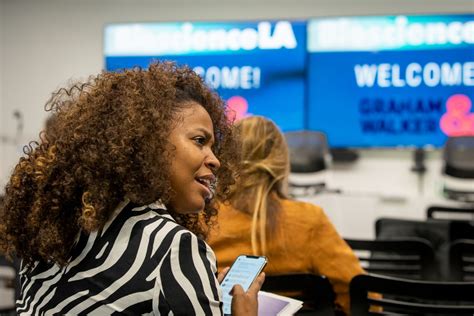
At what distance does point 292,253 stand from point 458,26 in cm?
464

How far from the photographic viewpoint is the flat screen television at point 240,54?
6129 millimetres

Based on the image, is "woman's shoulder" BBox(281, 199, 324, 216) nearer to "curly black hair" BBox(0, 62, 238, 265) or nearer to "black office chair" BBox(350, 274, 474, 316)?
"black office chair" BBox(350, 274, 474, 316)

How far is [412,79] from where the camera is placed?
5949 millimetres

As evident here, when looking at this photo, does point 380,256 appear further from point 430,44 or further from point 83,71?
point 83,71

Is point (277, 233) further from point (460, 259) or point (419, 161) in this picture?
point (419, 161)

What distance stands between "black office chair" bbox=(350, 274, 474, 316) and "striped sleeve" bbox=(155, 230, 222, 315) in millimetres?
875

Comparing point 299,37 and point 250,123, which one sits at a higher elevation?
point 299,37

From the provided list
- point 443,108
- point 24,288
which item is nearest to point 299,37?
point 443,108

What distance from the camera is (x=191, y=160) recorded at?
1102mm

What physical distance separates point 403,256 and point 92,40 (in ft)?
16.7

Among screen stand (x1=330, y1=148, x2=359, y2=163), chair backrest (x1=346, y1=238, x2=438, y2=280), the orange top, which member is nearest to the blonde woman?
the orange top

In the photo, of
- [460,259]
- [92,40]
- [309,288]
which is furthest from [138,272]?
[92,40]

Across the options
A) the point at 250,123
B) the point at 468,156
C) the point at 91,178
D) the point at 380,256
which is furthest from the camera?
the point at 468,156

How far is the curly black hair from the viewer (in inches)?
40.1
